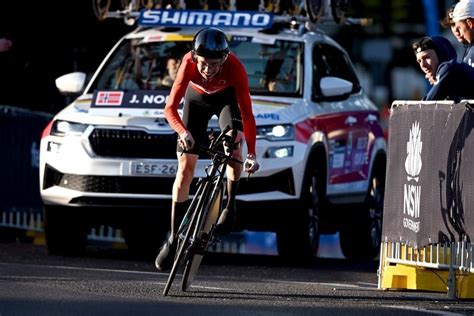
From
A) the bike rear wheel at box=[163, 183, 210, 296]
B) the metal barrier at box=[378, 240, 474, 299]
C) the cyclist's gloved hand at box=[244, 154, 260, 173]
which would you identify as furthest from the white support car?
the cyclist's gloved hand at box=[244, 154, 260, 173]

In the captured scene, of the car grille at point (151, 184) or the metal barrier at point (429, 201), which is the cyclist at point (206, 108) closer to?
the metal barrier at point (429, 201)

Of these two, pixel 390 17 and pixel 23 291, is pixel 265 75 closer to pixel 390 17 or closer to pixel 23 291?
pixel 23 291

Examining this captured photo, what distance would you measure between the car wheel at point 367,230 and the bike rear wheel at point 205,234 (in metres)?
5.66

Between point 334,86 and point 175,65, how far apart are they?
1.53 m

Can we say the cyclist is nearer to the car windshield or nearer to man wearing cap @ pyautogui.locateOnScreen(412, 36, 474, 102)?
man wearing cap @ pyautogui.locateOnScreen(412, 36, 474, 102)

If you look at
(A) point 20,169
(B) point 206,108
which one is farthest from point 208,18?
(B) point 206,108

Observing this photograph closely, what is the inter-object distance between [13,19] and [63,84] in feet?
15.0

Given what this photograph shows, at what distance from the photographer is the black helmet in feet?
41.0

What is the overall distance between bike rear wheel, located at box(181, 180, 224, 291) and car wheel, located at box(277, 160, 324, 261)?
3.41 metres

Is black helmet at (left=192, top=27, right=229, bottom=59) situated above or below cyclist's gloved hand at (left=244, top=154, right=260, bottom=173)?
above

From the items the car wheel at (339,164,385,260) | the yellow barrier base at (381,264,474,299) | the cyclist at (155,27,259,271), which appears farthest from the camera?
the car wheel at (339,164,385,260)

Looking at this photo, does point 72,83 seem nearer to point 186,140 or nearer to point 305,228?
point 305,228

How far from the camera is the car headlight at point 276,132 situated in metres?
16.2

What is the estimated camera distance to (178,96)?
1273 cm
